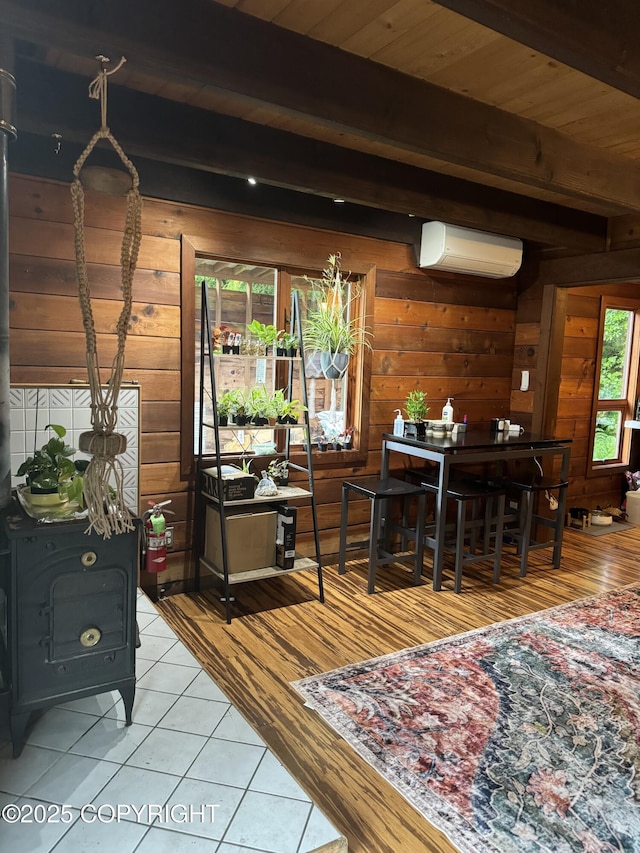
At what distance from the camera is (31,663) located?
1.73 metres

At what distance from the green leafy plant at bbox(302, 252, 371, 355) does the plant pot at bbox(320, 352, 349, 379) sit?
0.11 ft

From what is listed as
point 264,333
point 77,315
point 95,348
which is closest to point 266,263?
point 264,333

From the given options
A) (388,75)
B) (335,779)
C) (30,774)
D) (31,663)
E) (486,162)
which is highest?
(388,75)

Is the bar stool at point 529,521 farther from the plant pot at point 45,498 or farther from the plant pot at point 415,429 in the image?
the plant pot at point 45,498

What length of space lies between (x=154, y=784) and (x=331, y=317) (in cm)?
276

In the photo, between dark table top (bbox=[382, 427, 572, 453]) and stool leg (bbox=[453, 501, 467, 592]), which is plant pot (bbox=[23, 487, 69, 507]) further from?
stool leg (bbox=[453, 501, 467, 592])

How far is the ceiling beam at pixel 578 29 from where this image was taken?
53.2 inches

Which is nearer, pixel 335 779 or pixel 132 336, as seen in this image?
pixel 335 779

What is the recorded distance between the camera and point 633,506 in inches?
215

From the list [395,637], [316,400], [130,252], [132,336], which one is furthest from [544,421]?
[130,252]

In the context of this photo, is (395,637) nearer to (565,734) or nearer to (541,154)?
(565,734)

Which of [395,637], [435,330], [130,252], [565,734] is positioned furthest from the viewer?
[435,330]

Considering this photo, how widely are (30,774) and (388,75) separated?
248cm

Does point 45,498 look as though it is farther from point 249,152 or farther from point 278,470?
point 278,470
